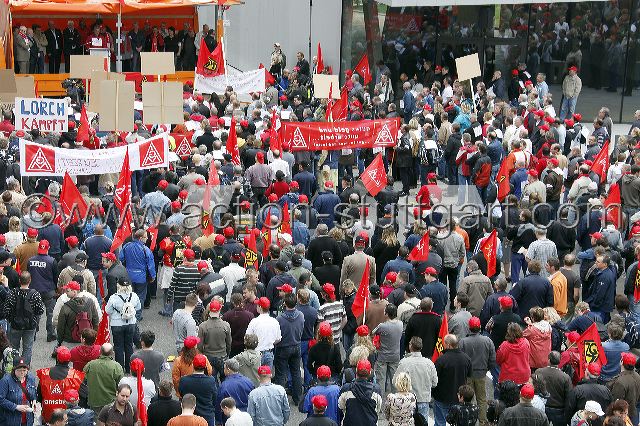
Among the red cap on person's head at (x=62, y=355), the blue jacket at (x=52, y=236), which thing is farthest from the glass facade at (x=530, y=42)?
the red cap on person's head at (x=62, y=355)

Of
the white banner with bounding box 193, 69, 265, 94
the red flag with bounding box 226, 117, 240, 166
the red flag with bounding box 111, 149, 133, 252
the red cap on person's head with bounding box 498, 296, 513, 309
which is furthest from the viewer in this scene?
the white banner with bounding box 193, 69, 265, 94

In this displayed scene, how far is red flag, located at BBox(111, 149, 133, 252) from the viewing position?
54.5 feet

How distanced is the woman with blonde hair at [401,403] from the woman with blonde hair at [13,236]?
661cm

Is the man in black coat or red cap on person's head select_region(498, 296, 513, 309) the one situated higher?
the man in black coat

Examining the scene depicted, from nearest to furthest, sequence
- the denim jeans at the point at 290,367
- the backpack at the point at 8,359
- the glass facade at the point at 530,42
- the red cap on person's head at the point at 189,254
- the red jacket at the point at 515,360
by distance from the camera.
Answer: the backpack at the point at 8,359, the red jacket at the point at 515,360, the denim jeans at the point at 290,367, the red cap on person's head at the point at 189,254, the glass facade at the point at 530,42

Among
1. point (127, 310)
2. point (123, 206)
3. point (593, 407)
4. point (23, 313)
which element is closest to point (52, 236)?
point (123, 206)

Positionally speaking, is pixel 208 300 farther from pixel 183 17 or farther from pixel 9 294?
pixel 183 17

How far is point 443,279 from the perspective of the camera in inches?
684

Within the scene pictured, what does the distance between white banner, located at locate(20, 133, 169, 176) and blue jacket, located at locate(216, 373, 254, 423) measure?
22.9ft

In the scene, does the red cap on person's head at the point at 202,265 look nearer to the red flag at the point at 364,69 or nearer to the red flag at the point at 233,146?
the red flag at the point at 233,146

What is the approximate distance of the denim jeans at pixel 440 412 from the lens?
1370 centimetres

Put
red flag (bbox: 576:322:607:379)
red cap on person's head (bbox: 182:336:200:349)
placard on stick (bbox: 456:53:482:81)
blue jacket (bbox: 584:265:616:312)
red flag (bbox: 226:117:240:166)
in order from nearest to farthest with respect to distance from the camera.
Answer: red cap on person's head (bbox: 182:336:200:349), red flag (bbox: 576:322:607:379), blue jacket (bbox: 584:265:616:312), red flag (bbox: 226:117:240:166), placard on stick (bbox: 456:53:482:81)

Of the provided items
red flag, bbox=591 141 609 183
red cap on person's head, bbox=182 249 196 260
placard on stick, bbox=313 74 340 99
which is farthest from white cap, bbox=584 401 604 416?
placard on stick, bbox=313 74 340 99

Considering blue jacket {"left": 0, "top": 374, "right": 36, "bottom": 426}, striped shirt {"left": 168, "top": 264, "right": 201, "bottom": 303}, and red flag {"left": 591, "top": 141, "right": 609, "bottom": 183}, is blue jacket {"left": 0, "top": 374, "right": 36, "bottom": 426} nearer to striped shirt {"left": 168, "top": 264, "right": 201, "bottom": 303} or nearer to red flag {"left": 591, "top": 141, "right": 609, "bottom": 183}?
striped shirt {"left": 168, "top": 264, "right": 201, "bottom": 303}
